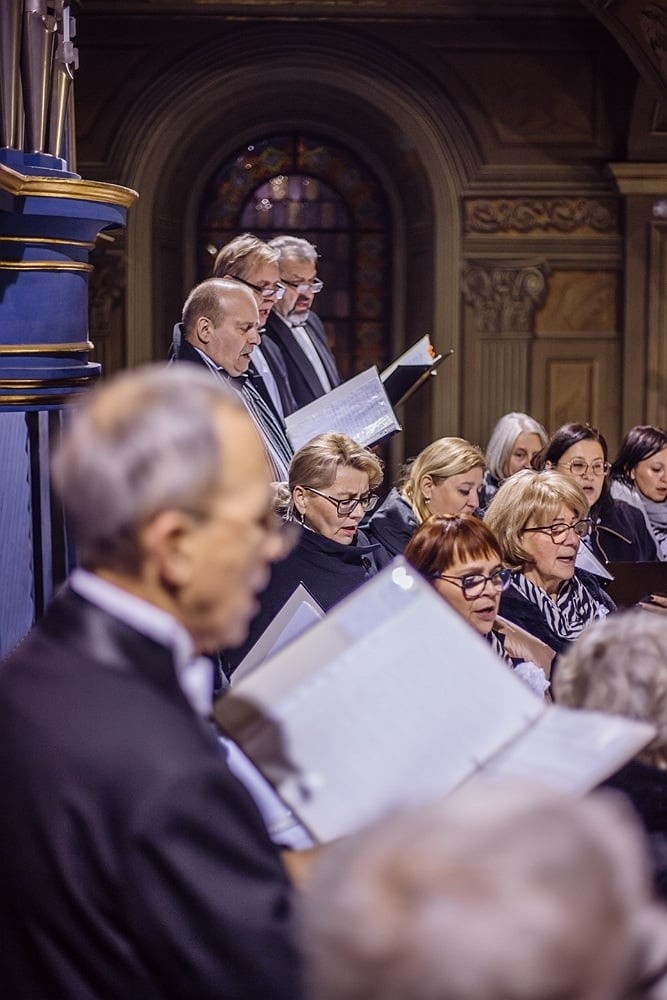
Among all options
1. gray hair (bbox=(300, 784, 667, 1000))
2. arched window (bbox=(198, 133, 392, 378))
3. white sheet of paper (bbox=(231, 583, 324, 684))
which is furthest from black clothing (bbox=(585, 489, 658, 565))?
arched window (bbox=(198, 133, 392, 378))

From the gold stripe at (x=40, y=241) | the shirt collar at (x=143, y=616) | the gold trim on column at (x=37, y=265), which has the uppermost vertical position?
the gold stripe at (x=40, y=241)

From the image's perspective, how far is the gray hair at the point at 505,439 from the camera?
603 centimetres

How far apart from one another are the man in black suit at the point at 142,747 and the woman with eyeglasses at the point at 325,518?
7.32ft

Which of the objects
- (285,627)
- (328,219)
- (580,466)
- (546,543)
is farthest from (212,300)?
(328,219)

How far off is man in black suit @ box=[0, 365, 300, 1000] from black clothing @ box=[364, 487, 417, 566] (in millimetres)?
2921

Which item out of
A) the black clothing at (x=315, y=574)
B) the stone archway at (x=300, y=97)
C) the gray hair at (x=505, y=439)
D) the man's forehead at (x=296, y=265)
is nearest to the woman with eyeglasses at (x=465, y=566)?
the black clothing at (x=315, y=574)

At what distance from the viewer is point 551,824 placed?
0.88 meters

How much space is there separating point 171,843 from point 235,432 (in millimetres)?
401

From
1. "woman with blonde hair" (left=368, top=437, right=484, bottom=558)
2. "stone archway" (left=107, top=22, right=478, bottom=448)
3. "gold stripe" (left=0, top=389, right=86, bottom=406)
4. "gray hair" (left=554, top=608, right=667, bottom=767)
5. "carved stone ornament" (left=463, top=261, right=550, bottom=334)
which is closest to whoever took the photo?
"gray hair" (left=554, top=608, right=667, bottom=767)

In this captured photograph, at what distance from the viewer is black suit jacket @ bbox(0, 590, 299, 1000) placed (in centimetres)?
130

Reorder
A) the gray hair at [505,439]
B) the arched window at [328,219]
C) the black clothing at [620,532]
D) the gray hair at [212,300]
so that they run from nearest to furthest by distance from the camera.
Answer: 1. the gray hair at [212,300]
2. the black clothing at [620,532]
3. the gray hair at [505,439]
4. the arched window at [328,219]

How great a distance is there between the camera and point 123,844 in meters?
1.30

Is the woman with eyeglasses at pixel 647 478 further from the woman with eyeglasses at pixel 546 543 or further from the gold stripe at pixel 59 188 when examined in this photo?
the gold stripe at pixel 59 188

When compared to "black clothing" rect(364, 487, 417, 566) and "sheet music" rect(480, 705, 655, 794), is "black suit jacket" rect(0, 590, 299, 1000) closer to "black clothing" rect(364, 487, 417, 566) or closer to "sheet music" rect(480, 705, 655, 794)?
"sheet music" rect(480, 705, 655, 794)
